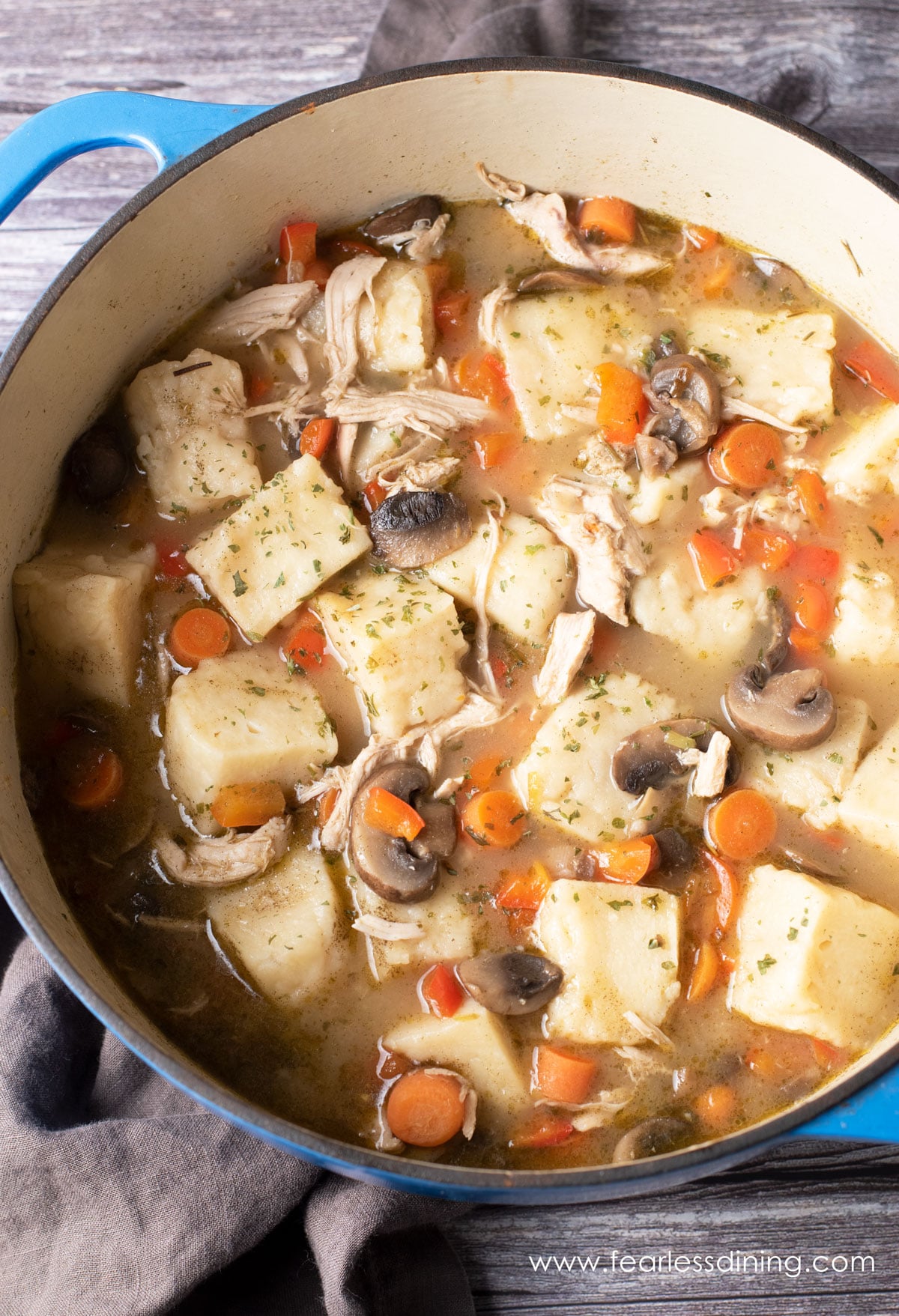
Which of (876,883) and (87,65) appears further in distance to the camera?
(87,65)

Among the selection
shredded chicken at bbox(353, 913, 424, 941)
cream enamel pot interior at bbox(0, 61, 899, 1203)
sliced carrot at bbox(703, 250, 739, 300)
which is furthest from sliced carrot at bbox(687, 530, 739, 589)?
shredded chicken at bbox(353, 913, 424, 941)

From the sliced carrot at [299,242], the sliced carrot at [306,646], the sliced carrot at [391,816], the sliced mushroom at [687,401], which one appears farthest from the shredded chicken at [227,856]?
the sliced carrot at [299,242]

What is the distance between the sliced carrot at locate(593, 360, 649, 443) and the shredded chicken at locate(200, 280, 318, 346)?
94 cm

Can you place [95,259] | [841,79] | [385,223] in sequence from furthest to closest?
[841,79] → [385,223] → [95,259]

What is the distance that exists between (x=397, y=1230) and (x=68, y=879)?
4.33 feet

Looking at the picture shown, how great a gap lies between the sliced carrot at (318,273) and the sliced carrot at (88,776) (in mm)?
1582

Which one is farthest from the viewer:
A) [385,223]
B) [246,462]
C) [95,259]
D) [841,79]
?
[841,79]

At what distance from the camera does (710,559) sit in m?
3.18

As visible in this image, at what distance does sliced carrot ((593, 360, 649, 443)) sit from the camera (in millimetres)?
3262

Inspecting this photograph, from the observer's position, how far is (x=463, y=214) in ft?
11.5

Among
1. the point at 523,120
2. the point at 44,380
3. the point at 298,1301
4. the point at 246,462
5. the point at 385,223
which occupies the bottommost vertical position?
the point at 298,1301

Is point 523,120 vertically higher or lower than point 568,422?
higher

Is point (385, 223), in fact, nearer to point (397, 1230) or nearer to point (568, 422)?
point (568, 422)

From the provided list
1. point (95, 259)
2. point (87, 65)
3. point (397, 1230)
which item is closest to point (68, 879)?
point (397, 1230)
